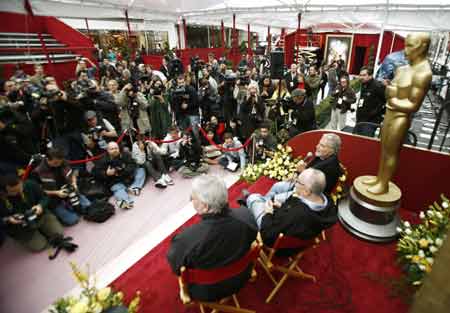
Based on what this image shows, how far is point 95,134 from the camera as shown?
3.93 m

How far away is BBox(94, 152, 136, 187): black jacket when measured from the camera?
371 cm

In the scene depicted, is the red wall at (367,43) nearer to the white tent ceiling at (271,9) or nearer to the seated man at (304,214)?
the white tent ceiling at (271,9)

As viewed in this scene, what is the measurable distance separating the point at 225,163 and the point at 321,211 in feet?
9.86

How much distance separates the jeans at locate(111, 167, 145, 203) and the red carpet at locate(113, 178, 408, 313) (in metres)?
1.24

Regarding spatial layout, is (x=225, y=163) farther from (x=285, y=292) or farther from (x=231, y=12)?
(x=231, y=12)

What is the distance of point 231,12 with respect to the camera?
335 inches

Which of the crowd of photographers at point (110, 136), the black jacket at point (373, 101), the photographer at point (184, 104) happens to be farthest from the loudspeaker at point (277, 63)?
the photographer at point (184, 104)

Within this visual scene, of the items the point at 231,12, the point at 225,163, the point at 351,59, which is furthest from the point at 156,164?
the point at 351,59

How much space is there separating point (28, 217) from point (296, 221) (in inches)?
111

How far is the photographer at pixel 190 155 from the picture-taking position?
4.42m

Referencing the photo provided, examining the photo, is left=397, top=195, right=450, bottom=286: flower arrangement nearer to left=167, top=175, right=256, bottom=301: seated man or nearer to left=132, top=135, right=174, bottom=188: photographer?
left=167, top=175, right=256, bottom=301: seated man

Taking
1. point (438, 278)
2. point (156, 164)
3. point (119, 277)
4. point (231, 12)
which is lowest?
point (119, 277)

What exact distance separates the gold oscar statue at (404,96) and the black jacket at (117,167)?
3388 mm

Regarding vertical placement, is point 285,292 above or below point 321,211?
below
